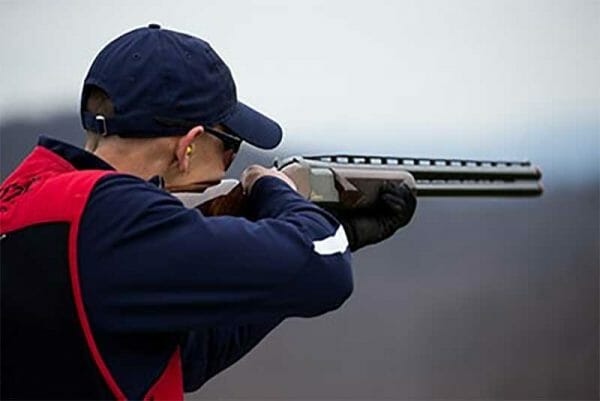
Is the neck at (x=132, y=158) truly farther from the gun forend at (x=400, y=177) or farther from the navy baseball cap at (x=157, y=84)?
the gun forend at (x=400, y=177)

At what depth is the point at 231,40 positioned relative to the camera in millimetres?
1337

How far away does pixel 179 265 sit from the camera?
58 centimetres

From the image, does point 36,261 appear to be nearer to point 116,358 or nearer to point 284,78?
point 116,358

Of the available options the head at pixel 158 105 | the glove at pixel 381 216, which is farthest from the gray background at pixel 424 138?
the head at pixel 158 105

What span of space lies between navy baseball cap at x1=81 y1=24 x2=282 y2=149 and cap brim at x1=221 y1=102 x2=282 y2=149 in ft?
0.07

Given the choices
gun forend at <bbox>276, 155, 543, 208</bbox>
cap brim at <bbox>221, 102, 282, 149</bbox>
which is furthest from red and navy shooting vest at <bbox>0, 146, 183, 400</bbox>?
gun forend at <bbox>276, 155, 543, 208</bbox>

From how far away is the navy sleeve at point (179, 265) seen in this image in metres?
0.58

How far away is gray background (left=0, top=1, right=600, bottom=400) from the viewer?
1315mm

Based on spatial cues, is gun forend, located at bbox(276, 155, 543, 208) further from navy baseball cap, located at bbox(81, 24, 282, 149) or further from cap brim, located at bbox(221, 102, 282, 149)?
navy baseball cap, located at bbox(81, 24, 282, 149)

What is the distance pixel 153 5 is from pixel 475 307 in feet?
2.63

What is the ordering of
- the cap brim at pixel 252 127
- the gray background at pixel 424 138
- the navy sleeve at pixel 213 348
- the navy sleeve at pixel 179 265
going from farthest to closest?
the gray background at pixel 424 138 < the navy sleeve at pixel 213 348 < the cap brim at pixel 252 127 < the navy sleeve at pixel 179 265

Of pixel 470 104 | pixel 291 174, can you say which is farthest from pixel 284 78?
pixel 291 174

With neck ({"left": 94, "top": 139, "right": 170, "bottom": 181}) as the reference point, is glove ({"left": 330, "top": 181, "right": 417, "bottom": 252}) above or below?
below

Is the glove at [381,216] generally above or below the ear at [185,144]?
below
